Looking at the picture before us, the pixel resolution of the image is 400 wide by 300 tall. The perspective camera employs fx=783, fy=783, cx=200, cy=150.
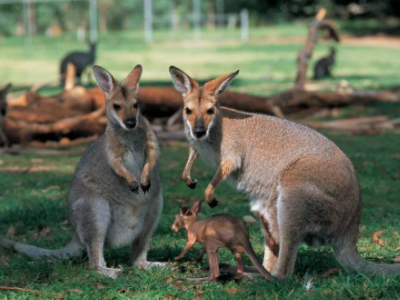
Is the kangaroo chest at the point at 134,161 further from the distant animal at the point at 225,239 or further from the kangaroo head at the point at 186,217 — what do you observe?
the distant animal at the point at 225,239

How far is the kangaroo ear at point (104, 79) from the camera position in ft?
15.6

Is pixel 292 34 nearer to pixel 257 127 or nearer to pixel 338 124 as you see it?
pixel 338 124

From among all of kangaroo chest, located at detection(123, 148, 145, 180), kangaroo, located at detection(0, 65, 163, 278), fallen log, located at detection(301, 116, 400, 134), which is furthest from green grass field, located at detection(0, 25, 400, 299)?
kangaroo chest, located at detection(123, 148, 145, 180)

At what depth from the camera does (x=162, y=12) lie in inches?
1811

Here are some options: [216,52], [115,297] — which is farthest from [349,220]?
[216,52]

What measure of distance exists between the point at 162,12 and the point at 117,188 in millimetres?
42099

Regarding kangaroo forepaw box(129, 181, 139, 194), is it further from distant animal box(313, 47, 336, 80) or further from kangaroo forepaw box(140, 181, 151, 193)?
distant animal box(313, 47, 336, 80)

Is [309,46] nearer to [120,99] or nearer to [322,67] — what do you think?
[322,67]

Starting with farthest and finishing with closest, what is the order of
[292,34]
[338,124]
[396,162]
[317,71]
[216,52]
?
[292,34], [216,52], [317,71], [338,124], [396,162]

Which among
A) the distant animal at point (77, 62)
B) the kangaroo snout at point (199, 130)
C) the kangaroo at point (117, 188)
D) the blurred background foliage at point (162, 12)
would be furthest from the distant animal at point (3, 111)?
the blurred background foliage at point (162, 12)

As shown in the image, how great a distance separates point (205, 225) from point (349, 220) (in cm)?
78

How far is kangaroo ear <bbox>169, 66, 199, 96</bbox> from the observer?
4555 millimetres

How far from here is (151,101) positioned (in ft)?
35.1

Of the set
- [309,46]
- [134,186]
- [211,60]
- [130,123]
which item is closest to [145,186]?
[134,186]
